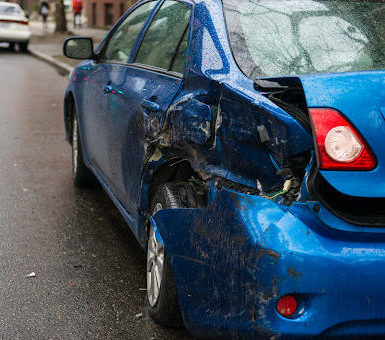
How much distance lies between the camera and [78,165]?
19.7 ft

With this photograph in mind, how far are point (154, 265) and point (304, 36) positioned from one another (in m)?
1.31

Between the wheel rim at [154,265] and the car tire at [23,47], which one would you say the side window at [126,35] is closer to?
the wheel rim at [154,265]

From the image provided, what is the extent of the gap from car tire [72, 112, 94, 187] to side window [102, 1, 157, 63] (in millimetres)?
971

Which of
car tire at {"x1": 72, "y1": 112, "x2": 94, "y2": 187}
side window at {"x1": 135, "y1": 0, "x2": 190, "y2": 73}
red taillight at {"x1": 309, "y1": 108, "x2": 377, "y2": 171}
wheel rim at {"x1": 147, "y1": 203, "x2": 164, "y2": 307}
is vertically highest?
red taillight at {"x1": 309, "y1": 108, "x2": 377, "y2": 171}

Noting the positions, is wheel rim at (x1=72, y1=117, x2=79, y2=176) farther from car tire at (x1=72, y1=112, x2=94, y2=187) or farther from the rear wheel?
the rear wheel

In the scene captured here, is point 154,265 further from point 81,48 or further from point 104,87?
point 81,48

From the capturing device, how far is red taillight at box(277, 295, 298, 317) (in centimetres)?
245

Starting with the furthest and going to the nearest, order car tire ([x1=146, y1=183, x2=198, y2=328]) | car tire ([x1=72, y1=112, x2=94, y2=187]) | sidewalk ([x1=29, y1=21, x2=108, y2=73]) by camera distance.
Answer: sidewalk ([x1=29, y1=21, x2=108, y2=73])
car tire ([x1=72, y1=112, x2=94, y2=187])
car tire ([x1=146, y1=183, x2=198, y2=328])

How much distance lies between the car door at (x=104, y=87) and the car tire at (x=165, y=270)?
1234 mm

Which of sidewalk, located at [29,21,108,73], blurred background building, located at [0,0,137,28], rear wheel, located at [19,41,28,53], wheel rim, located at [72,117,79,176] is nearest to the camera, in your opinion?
wheel rim, located at [72,117,79,176]

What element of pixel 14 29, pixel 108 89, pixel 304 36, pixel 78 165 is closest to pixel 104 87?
pixel 108 89

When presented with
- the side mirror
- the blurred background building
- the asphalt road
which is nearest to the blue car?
the asphalt road

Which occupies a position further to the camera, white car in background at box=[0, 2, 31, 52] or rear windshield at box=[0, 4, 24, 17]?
rear windshield at box=[0, 4, 24, 17]

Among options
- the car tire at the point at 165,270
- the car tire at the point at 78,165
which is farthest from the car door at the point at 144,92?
the car tire at the point at 78,165
